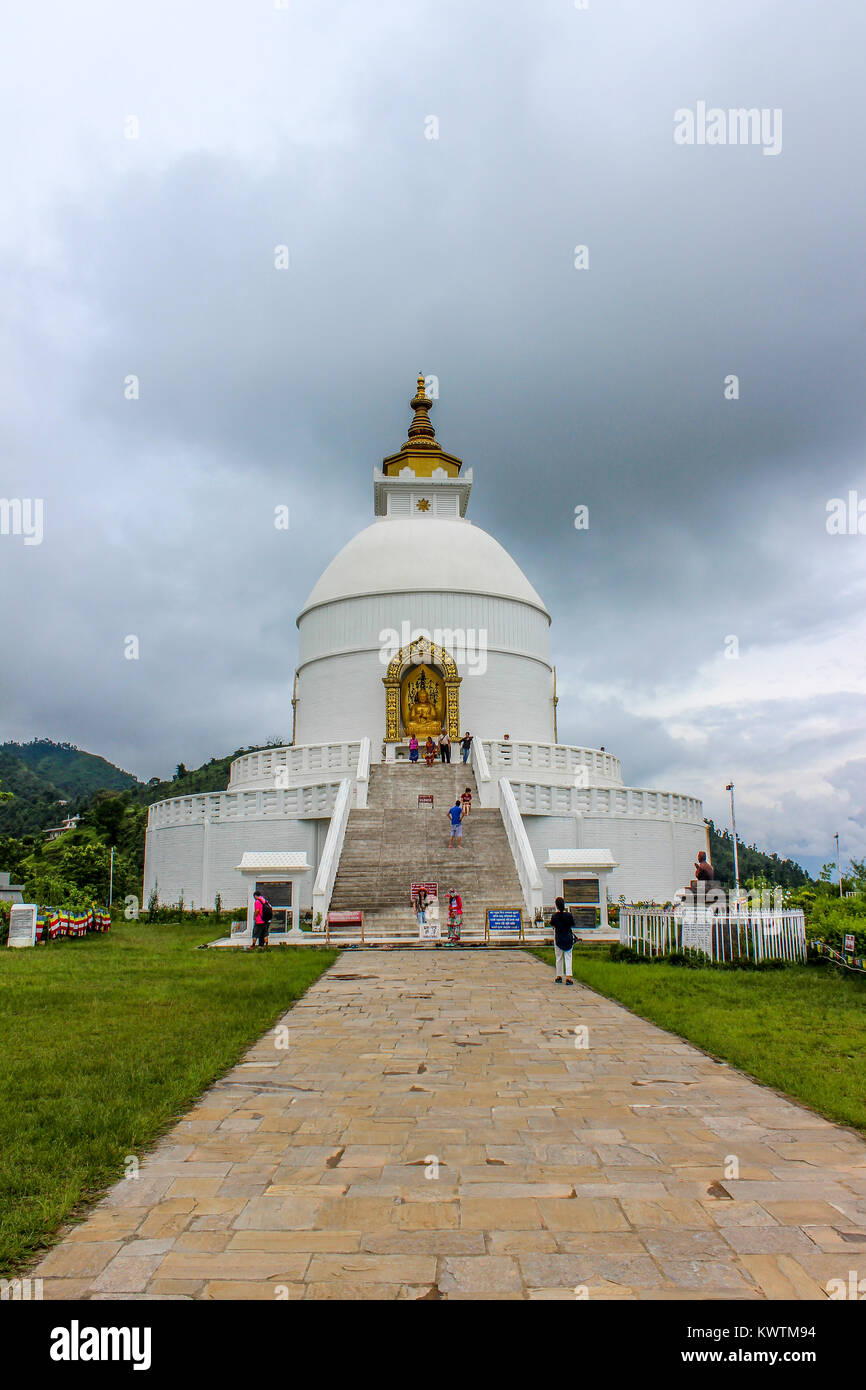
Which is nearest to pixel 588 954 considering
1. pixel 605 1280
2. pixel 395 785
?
pixel 395 785

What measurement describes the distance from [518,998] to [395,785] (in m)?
13.5

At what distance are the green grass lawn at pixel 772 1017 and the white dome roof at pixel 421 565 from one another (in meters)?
19.4

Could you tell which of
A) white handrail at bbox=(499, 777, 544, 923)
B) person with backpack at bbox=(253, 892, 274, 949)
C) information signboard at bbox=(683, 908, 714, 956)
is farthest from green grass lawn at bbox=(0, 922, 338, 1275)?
information signboard at bbox=(683, 908, 714, 956)

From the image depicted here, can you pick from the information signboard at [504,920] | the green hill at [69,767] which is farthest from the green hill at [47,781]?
Result: the information signboard at [504,920]

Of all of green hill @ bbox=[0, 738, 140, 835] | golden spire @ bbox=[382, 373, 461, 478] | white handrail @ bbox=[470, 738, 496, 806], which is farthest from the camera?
green hill @ bbox=[0, 738, 140, 835]

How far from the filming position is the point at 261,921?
15859mm

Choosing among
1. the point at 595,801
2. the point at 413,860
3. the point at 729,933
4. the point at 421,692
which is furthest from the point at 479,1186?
the point at 421,692

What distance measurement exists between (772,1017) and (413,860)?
11.0 meters

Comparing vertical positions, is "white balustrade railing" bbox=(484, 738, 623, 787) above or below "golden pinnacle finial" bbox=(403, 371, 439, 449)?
below

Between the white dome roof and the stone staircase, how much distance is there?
9.70m

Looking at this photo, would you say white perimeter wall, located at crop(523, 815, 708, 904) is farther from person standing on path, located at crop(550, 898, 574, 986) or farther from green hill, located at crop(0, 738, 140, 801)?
green hill, located at crop(0, 738, 140, 801)

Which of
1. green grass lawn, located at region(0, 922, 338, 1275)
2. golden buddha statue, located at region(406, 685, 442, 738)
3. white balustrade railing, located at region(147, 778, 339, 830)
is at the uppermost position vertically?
golden buddha statue, located at region(406, 685, 442, 738)

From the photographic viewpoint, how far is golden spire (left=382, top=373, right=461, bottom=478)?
36125 mm

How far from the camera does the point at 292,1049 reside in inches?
294
